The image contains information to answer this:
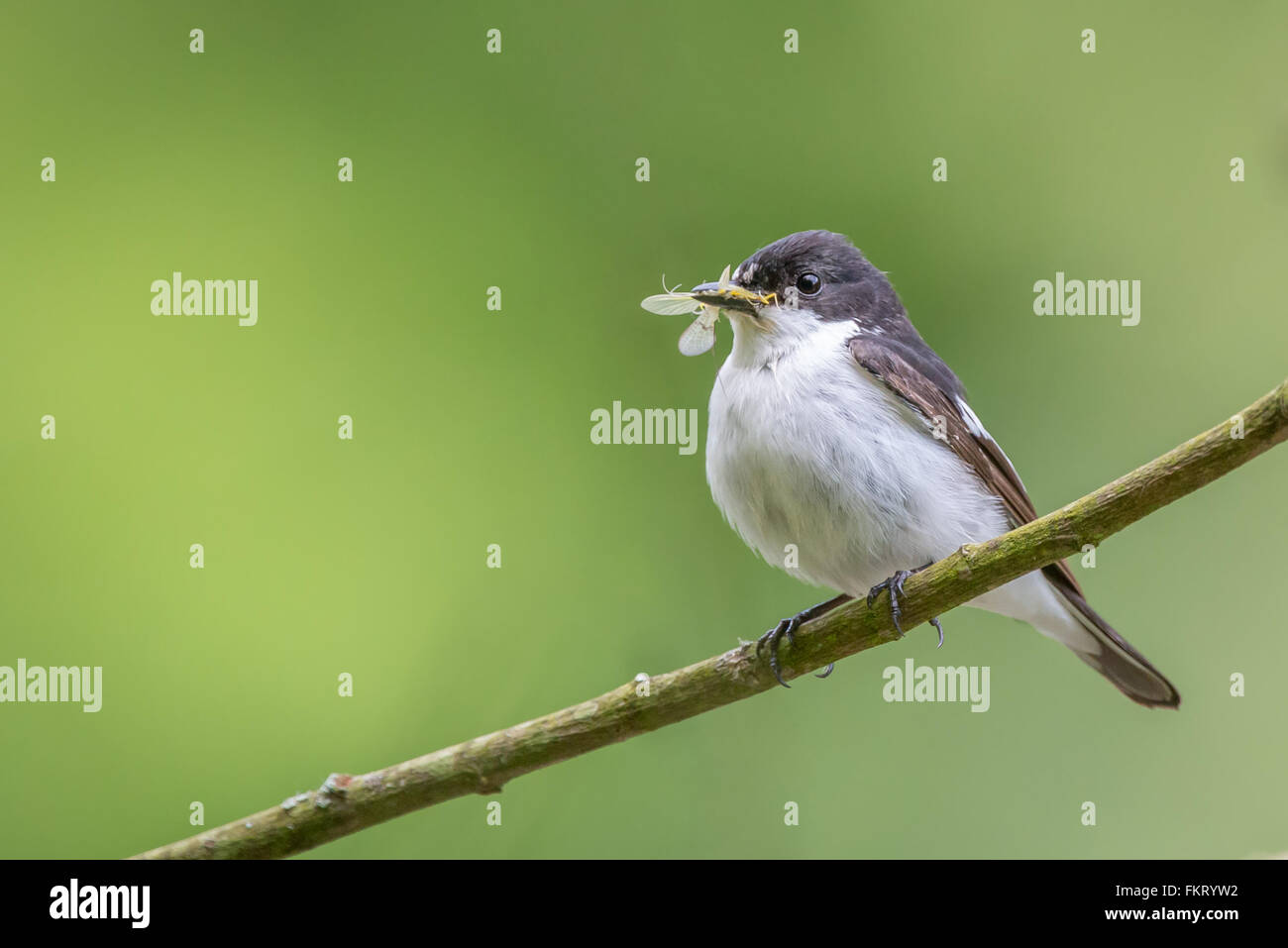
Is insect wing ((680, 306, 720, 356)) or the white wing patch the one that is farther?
the white wing patch

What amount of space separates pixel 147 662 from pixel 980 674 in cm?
304

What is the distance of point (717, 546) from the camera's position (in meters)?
4.84

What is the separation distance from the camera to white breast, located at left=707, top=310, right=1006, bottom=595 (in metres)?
3.28

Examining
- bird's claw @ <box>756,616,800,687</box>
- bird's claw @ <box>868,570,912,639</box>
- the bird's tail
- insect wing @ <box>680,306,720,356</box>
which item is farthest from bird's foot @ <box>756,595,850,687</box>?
the bird's tail

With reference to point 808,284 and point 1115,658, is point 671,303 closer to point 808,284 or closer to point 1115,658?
point 808,284

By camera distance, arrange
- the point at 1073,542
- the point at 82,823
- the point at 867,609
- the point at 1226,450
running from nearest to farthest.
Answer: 1. the point at 1226,450
2. the point at 1073,542
3. the point at 867,609
4. the point at 82,823

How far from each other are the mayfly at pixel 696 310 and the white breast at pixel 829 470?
100 millimetres

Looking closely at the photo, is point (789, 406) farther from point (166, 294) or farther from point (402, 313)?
point (166, 294)

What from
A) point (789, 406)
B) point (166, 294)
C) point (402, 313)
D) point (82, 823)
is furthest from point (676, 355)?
point (82, 823)

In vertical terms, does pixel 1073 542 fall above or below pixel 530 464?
below

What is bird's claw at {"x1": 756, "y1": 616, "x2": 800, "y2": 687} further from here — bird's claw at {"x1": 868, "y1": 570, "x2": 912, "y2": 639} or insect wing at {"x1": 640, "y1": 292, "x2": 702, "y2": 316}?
insect wing at {"x1": 640, "y1": 292, "x2": 702, "y2": 316}

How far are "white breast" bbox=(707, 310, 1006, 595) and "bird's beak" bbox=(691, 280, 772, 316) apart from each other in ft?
0.20

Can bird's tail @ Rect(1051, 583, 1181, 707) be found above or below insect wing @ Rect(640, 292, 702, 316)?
below

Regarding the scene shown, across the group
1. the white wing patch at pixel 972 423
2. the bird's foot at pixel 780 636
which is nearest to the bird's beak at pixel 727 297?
the white wing patch at pixel 972 423
